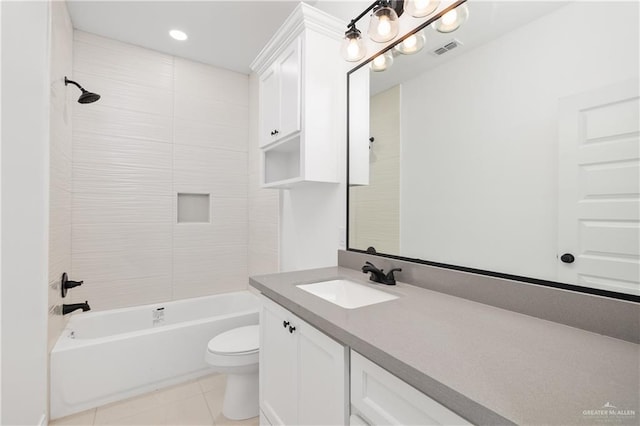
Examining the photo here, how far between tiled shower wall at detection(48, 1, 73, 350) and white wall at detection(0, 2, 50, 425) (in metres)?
0.16

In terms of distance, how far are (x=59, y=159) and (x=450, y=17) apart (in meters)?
2.45

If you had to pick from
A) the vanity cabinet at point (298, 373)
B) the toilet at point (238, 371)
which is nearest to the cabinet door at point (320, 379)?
the vanity cabinet at point (298, 373)

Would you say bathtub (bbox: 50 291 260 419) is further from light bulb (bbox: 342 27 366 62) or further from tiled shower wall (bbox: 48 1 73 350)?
light bulb (bbox: 342 27 366 62)

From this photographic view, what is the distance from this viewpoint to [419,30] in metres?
A: 1.34

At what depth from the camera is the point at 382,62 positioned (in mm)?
1536

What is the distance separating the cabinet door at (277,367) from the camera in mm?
1124

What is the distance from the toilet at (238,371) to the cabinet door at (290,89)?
4.38 ft

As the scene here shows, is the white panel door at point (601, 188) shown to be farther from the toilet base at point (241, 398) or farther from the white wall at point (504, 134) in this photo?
the toilet base at point (241, 398)

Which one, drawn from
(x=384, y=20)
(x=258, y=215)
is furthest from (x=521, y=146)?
(x=258, y=215)

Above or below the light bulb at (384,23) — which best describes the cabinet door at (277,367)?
below

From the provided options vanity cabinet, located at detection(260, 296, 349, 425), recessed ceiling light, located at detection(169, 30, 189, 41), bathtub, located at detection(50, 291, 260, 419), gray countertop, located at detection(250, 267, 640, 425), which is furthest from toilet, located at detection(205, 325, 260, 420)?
recessed ceiling light, located at detection(169, 30, 189, 41)

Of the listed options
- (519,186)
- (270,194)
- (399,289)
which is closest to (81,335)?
(270,194)

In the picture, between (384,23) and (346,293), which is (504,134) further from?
(346,293)

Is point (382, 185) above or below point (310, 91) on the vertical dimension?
below
